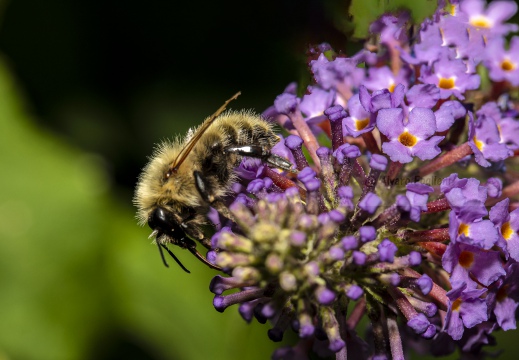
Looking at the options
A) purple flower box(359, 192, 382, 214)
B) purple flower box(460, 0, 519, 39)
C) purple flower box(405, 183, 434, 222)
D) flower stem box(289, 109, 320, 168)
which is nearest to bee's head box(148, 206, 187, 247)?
flower stem box(289, 109, 320, 168)

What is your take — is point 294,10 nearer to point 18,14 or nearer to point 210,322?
point 210,322

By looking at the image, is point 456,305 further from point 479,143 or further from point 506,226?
point 479,143

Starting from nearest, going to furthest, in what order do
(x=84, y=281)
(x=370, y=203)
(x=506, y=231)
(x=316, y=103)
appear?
(x=370, y=203)
(x=506, y=231)
(x=316, y=103)
(x=84, y=281)

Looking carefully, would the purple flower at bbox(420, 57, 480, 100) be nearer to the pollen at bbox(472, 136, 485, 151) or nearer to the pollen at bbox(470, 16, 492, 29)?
the pollen at bbox(472, 136, 485, 151)

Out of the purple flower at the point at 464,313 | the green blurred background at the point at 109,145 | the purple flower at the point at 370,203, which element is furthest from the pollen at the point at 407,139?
the green blurred background at the point at 109,145

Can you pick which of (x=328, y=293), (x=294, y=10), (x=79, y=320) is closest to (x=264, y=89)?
(x=294, y=10)

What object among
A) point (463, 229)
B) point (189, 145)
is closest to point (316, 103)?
point (189, 145)
